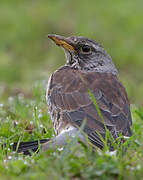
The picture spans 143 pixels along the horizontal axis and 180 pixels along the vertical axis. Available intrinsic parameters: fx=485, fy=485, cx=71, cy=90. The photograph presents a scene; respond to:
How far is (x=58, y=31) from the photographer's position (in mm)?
14125

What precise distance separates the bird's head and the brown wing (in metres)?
0.43

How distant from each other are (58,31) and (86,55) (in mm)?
7375

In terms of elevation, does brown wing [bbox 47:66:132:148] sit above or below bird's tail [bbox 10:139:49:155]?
above

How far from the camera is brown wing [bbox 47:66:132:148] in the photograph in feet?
17.5

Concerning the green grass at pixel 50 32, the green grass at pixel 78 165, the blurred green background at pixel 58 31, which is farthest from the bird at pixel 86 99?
the blurred green background at pixel 58 31

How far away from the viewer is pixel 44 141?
5.57 m

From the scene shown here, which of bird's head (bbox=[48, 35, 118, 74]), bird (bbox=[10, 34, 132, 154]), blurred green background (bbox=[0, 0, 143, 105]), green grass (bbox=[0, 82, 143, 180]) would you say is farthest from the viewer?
blurred green background (bbox=[0, 0, 143, 105])

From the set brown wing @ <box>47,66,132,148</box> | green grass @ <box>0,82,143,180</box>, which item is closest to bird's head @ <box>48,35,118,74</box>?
brown wing @ <box>47,66,132,148</box>

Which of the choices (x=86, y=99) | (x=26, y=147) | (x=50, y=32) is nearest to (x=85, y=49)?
(x=86, y=99)

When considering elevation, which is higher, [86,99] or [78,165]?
[86,99]

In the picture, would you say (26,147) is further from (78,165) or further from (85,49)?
(85,49)

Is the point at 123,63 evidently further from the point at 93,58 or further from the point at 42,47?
the point at 93,58

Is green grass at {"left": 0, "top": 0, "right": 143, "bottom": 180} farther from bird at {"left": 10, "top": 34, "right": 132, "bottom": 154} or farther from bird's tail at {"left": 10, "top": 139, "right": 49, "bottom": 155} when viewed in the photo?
bird's tail at {"left": 10, "top": 139, "right": 49, "bottom": 155}

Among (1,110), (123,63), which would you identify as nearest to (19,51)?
(123,63)
